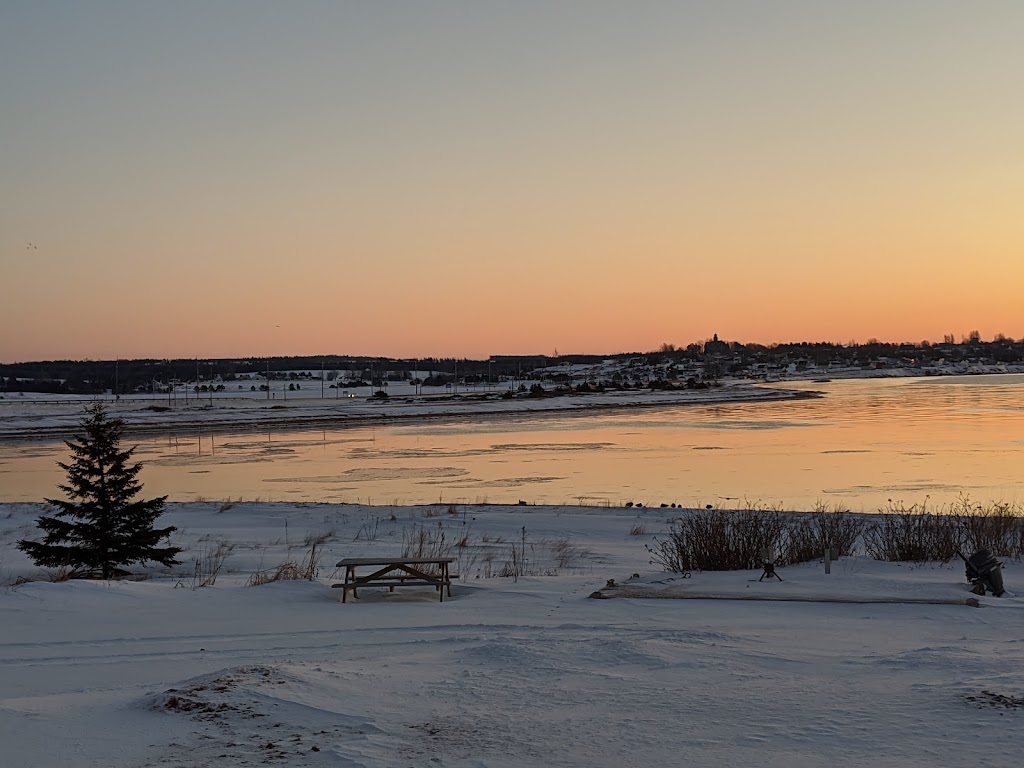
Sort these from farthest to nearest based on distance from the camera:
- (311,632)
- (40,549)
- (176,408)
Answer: (176,408), (40,549), (311,632)

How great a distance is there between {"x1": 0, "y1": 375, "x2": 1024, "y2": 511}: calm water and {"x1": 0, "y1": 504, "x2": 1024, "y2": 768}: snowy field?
13.2 metres

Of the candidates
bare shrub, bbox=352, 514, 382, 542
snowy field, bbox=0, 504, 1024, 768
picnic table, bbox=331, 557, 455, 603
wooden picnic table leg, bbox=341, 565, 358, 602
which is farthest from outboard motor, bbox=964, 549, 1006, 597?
bare shrub, bbox=352, 514, 382, 542

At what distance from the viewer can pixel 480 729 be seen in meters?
6.52

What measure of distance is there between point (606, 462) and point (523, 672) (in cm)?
2777

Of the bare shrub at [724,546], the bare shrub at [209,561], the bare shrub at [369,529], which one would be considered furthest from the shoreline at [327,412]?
the bare shrub at [724,546]

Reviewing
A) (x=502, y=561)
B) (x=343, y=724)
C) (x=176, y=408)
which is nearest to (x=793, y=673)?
(x=343, y=724)

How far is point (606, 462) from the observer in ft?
116

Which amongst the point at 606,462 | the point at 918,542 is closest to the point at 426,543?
the point at 918,542

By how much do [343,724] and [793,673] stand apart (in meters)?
3.41

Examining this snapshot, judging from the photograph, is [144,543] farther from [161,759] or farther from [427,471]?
[427,471]

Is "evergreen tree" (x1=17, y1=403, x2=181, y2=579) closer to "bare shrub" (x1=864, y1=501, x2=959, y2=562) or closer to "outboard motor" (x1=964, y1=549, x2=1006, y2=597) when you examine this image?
"bare shrub" (x1=864, y1=501, x2=959, y2=562)

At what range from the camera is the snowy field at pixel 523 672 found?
612 cm

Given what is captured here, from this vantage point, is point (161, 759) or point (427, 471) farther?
point (427, 471)

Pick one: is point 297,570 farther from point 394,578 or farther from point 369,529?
point 369,529
